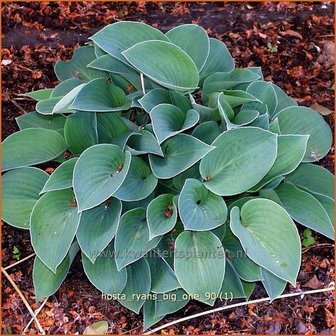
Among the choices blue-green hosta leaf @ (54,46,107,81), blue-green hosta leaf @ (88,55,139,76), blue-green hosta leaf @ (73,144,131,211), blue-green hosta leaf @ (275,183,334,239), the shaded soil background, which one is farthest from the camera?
blue-green hosta leaf @ (54,46,107,81)

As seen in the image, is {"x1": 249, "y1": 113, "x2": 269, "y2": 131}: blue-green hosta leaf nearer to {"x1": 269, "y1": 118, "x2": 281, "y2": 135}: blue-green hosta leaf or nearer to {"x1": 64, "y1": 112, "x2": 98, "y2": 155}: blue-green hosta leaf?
{"x1": 269, "y1": 118, "x2": 281, "y2": 135}: blue-green hosta leaf

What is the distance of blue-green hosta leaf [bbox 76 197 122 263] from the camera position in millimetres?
1810

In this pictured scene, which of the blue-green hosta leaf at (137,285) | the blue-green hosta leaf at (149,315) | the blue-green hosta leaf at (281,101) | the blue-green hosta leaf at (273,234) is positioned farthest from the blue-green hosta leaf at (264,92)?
the blue-green hosta leaf at (149,315)

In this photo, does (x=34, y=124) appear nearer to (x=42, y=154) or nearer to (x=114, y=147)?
(x=42, y=154)

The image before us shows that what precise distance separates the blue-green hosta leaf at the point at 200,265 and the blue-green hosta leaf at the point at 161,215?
7 centimetres

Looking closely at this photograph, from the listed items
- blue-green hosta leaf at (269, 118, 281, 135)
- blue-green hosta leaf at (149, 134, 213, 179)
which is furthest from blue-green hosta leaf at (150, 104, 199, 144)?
blue-green hosta leaf at (269, 118, 281, 135)

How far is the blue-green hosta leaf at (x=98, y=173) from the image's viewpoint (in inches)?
66.9

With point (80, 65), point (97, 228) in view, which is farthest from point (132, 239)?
point (80, 65)

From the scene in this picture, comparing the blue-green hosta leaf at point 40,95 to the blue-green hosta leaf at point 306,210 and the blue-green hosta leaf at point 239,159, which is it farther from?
the blue-green hosta leaf at point 306,210

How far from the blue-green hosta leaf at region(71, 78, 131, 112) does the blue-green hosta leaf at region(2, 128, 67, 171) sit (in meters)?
0.19

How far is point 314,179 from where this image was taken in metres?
2.07

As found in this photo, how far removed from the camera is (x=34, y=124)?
2.15 meters

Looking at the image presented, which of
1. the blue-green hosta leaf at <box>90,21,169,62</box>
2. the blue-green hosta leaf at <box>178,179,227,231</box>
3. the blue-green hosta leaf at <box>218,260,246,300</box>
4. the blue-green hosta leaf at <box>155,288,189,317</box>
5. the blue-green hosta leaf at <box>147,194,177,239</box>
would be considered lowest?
the blue-green hosta leaf at <box>155,288,189,317</box>

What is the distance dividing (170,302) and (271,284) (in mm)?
341
